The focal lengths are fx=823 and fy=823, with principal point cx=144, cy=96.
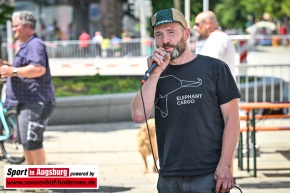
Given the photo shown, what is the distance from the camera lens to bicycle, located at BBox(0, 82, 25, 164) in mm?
10297

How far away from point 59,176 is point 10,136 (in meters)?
6.16

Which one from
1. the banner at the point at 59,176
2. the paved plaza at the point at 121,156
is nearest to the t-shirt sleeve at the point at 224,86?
the banner at the point at 59,176

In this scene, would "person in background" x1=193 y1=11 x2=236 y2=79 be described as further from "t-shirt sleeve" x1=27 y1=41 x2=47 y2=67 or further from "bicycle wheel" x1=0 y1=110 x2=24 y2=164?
"bicycle wheel" x1=0 y1=110 x2=24 y2=164

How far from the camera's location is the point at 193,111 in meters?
4.52

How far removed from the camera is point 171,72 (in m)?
4.57

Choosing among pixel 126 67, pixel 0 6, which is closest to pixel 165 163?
pixel 0 6

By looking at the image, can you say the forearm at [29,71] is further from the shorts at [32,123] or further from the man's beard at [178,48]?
the man's beard at [178,48]

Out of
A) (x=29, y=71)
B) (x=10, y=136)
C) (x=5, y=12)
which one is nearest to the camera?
(x=29, y=71)

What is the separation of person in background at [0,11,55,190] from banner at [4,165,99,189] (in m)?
3.20

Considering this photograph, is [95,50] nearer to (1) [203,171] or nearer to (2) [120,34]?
(2) [120,34]

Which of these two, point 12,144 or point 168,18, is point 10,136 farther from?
point 168,18

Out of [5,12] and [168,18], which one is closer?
[168,18]

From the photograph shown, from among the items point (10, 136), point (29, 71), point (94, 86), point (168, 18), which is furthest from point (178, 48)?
point (94, 86)

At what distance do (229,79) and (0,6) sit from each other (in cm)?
1285
